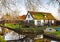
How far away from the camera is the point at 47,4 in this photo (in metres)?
2.75

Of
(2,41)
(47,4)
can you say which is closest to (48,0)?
(47,4)

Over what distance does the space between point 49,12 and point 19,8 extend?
0.45m

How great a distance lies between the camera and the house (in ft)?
8.75

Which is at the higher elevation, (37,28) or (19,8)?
(19,8)

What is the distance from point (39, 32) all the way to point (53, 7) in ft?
1.44

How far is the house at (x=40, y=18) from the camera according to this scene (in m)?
2.67

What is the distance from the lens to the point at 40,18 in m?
2.69

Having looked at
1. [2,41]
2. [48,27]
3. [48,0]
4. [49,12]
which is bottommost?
[2,41]

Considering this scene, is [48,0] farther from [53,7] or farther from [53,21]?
[53,21]

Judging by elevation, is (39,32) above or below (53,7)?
below

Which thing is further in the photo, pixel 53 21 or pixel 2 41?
pixel 53 21

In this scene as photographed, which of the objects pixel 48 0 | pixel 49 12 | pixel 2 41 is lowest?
pixel 2 41

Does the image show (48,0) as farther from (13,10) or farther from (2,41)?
(2,41)

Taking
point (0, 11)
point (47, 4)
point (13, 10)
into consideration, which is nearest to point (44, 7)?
point (47, 4)
